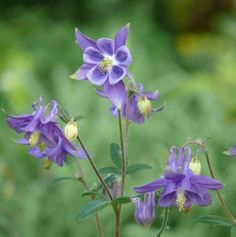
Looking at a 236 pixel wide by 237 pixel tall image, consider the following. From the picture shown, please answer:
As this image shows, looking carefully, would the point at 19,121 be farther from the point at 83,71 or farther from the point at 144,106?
the point at 144,106

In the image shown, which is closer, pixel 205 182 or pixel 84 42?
pixel 205 182

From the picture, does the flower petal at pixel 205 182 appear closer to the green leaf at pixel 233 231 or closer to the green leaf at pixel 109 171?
the green leaf at pixel 233 231

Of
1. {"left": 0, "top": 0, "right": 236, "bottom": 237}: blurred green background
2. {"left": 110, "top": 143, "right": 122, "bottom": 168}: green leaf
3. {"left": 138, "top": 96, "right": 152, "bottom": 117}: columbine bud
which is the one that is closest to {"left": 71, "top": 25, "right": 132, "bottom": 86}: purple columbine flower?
{"left": 138, "top": 96, "right": 152, "bottom": 117}: columbine bud

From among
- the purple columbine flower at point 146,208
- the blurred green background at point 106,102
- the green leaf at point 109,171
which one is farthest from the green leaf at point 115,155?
the blurred green background at point 106,102

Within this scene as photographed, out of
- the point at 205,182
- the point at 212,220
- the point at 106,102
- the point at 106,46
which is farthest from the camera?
the point at 106,102

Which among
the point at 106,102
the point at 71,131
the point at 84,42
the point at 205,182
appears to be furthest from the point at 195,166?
the point at 106,102

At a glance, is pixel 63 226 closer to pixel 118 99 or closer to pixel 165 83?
pixel 165 83
